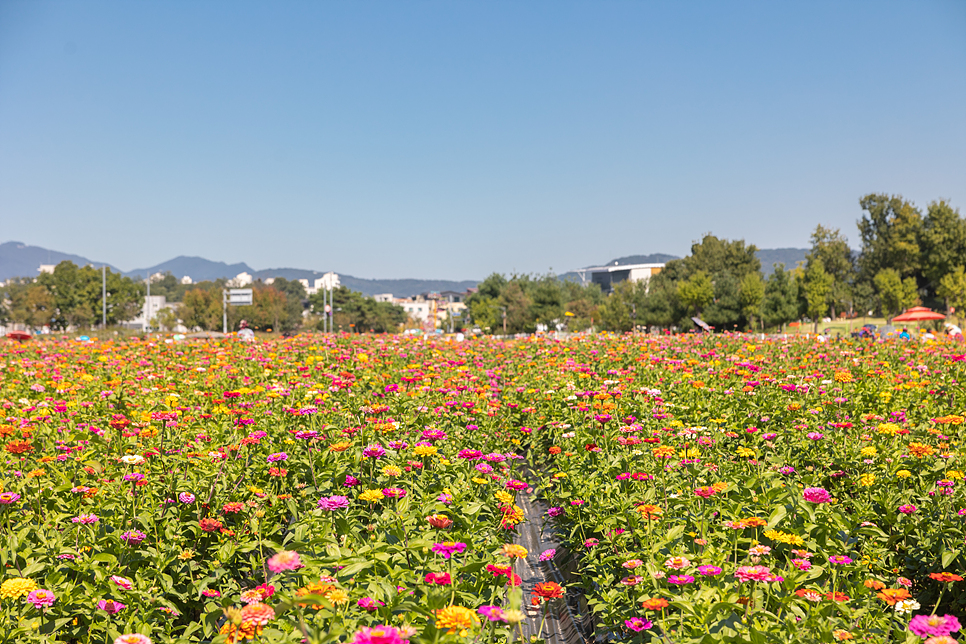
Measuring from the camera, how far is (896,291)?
56812mm

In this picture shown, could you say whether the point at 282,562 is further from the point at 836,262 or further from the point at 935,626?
the point at 836,262

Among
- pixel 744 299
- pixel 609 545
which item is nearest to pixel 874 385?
pixel 609 545

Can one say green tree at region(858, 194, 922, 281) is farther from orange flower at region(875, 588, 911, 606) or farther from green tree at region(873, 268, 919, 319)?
orange flower at region(875, 588, 911, 606)

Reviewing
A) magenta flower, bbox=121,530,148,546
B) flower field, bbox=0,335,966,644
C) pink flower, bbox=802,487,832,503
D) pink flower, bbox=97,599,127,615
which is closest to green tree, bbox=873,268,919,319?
flower field, bbox=0,335,966,644

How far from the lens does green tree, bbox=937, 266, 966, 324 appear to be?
167ft

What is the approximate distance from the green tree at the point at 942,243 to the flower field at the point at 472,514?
6581 cm

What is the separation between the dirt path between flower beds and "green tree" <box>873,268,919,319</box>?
65.7m

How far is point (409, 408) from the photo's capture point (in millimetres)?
5457

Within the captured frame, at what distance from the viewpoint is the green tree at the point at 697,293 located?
46.6 metres

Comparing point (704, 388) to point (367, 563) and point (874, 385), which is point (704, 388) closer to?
point (874, 385)

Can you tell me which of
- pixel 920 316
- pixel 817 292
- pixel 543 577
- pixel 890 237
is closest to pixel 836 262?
pixel 890 237

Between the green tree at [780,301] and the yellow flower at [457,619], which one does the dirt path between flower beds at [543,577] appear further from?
the green tree at [780,301]

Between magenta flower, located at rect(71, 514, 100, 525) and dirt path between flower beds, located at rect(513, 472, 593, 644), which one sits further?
dirt path between flower beds, located at rect(513, 472, 593, 644)

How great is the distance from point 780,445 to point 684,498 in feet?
5.51
